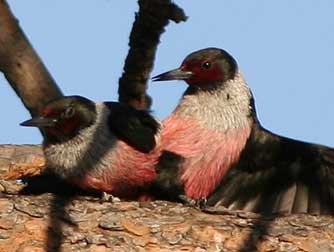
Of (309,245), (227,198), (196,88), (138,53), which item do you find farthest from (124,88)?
(309,245)

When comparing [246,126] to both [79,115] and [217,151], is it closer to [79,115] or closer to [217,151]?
[217,151]

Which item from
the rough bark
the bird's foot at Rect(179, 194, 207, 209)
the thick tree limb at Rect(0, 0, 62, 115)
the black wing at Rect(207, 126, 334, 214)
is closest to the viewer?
the rough bark

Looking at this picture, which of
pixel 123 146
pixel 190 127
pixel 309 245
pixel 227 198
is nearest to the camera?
pixel 309 245

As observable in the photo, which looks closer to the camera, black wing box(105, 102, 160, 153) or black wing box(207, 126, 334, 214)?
black wing box(105, 102, 160, 153)

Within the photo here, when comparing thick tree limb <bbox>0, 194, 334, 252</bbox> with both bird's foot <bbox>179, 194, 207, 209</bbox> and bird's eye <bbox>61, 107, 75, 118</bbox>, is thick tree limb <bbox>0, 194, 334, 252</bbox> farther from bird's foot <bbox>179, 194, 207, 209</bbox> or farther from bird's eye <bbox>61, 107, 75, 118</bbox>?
bird's eye <bbox>61, 107, 75, 118</bbox>

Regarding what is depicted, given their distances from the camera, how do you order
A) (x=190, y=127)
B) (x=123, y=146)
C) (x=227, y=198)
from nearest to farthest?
(x=123, y=146)
(x=190, y=127)
(x=227, y=198)

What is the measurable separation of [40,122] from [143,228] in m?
1.26

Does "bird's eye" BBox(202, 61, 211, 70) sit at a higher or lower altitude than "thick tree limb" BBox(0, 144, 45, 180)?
higher

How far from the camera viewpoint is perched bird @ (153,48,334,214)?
24.7ft

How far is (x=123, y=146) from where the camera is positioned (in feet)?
23.6

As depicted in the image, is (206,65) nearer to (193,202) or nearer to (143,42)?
(143,42)

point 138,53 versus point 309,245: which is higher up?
point 138,53

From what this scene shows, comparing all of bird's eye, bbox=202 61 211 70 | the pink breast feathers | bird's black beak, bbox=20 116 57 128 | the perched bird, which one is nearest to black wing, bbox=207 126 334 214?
the perched bird

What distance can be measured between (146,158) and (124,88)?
51cm
